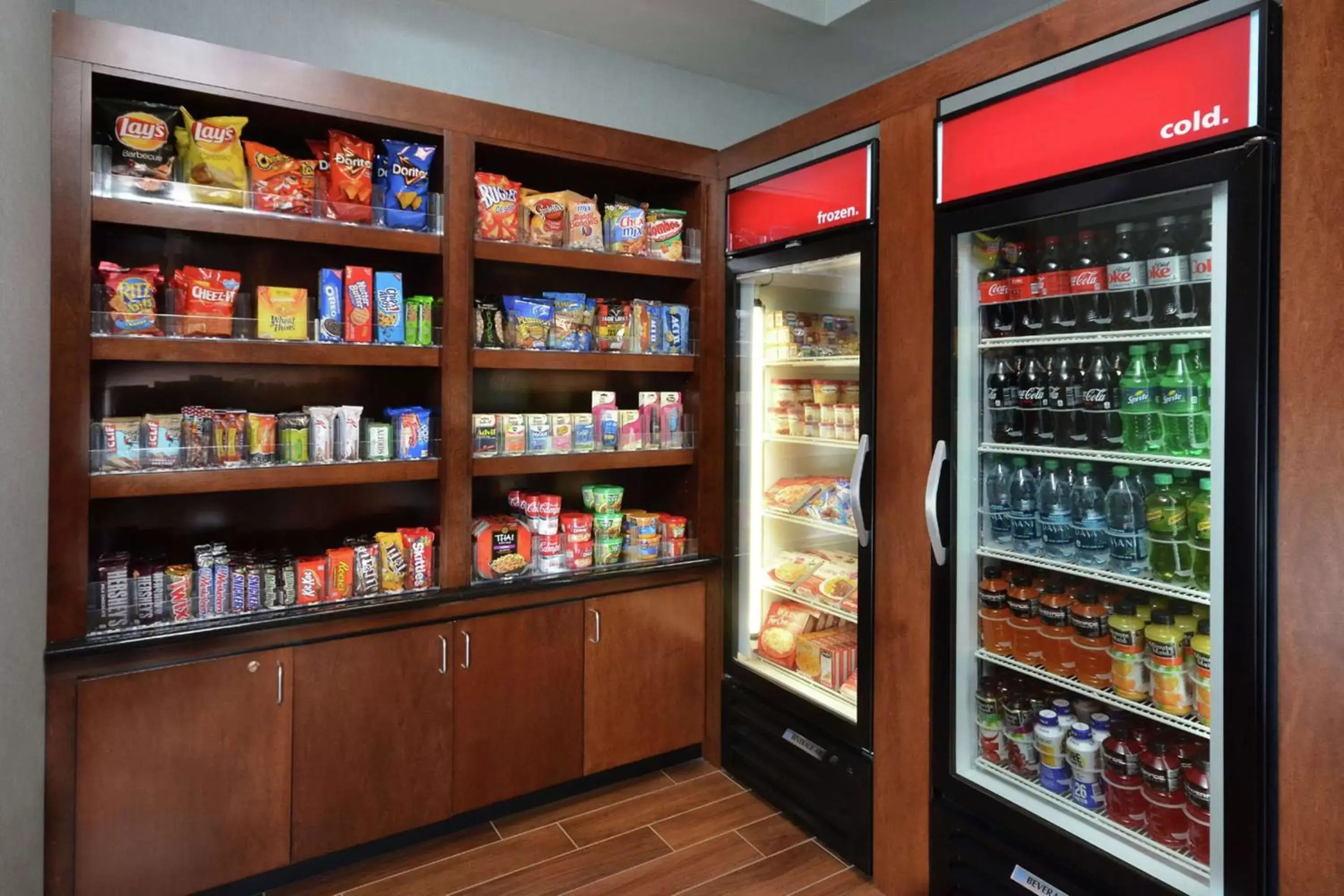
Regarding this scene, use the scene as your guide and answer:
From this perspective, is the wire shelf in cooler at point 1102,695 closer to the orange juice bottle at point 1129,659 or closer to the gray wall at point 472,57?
the orange juice bottle at point 1129,659

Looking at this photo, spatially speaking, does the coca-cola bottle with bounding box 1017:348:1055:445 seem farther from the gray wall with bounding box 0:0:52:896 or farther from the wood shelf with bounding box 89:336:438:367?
the gray wall with bounding box 0:0:52:896

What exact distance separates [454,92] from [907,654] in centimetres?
270

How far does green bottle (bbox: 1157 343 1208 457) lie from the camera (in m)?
1.75

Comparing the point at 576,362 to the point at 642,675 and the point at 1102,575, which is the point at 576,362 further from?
the point at 1102,575

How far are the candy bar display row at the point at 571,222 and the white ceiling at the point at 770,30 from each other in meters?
0.71

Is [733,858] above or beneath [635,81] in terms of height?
beneath

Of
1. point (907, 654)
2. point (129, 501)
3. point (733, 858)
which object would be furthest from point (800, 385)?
point (129, 501)

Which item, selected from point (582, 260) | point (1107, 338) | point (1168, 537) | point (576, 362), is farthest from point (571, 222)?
point (1168, 537)

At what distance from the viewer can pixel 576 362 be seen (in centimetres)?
279

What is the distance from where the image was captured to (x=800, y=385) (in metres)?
2.97

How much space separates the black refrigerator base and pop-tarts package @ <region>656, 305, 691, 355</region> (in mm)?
1355

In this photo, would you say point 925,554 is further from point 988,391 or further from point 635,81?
point 635,81

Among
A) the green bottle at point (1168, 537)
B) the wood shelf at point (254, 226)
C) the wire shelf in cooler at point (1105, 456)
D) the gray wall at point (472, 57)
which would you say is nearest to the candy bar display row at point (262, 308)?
the wood shelf at point (254, 226)

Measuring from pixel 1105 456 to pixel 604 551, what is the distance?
69.6 inches
